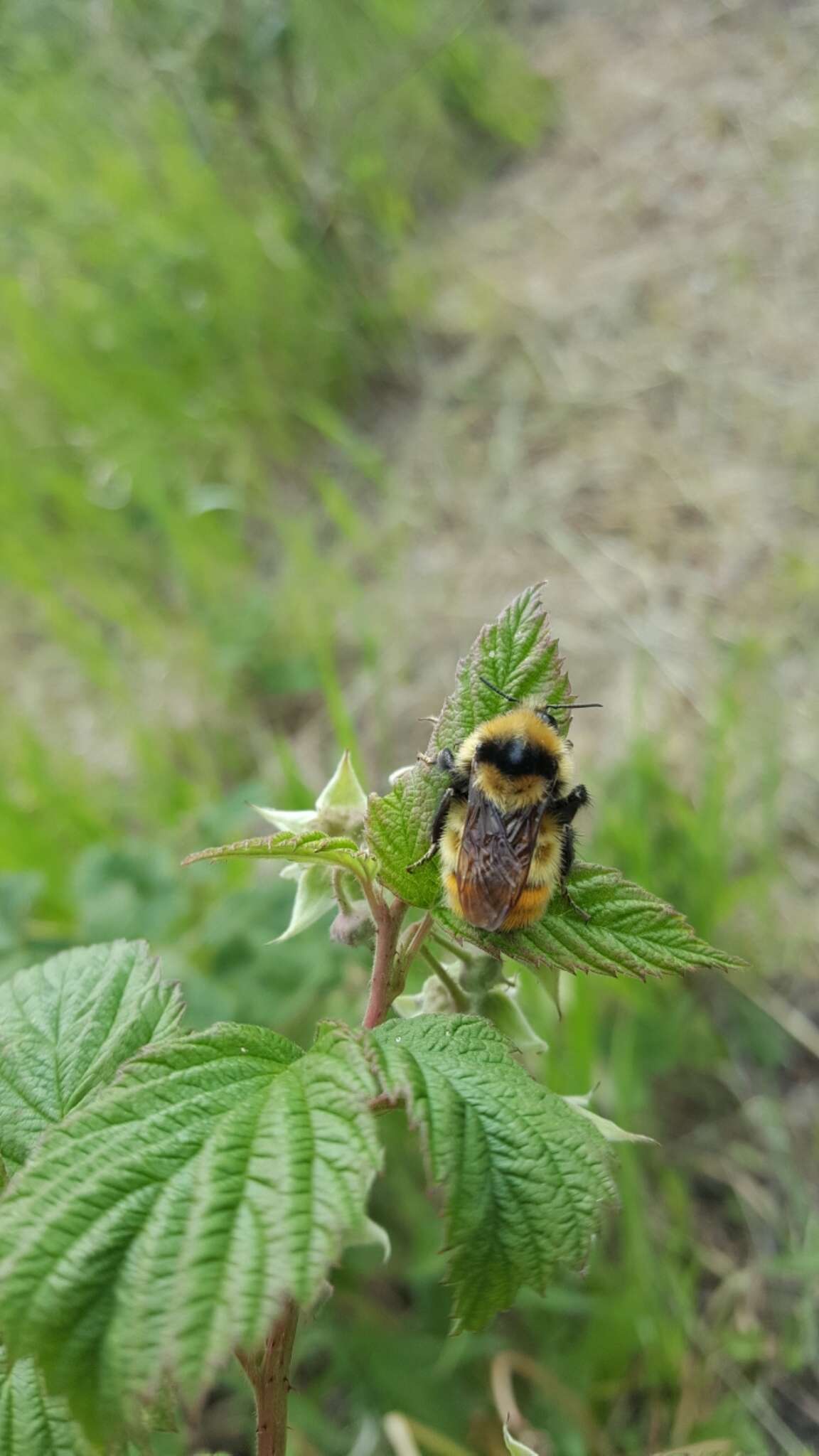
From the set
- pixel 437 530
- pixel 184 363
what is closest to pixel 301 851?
pixel 437 530

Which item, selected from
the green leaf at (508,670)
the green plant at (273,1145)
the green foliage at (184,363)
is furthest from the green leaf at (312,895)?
the green foliage at (184,363)

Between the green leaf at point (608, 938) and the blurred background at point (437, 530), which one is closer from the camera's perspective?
the green leaf at point (608, 938)

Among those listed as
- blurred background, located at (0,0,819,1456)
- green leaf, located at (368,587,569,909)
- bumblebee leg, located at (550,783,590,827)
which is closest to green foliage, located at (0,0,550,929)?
blurred background, located at (0,0,819,1456)

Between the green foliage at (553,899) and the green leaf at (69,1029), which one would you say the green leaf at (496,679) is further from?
the green leaf at (69,1029)

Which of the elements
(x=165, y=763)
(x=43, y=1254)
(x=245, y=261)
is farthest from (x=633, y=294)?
(x=43, y=1254)

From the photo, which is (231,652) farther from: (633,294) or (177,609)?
(633,294)

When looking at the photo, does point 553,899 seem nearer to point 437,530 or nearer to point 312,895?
point 312,895
